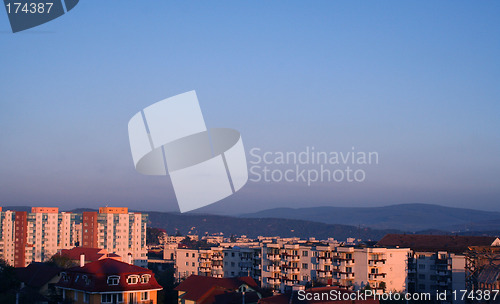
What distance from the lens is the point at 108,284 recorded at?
18.9m

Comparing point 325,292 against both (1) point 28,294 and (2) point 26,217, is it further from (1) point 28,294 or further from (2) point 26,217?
(2) point 26,217

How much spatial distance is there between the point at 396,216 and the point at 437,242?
14208 centimetres

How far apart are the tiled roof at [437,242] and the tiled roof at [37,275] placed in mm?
20537

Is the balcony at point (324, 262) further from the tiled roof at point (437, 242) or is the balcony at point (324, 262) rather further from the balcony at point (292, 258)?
the tiled roof at point (437, 242)

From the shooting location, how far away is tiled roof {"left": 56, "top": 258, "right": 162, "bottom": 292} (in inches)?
741

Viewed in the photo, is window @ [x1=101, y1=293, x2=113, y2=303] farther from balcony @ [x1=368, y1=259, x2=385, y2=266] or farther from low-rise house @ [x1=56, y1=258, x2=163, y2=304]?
balcony @ [x1=368, y1=259, x2=385, y2=266]

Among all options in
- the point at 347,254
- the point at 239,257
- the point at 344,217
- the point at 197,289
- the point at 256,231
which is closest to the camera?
the point at 197,289

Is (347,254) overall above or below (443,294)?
above

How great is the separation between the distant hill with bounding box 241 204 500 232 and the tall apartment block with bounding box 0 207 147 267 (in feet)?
345

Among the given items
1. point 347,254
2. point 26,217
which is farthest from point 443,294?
point 26,217

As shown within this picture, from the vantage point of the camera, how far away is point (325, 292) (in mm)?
17734

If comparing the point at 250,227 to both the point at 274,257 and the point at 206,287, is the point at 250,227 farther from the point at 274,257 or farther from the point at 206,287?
the point at 206,287

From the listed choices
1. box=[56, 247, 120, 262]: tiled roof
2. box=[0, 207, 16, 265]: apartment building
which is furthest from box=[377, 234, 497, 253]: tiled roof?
box=[0, 207, 16, 265]: apartment building

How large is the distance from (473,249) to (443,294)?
2.68 metres
